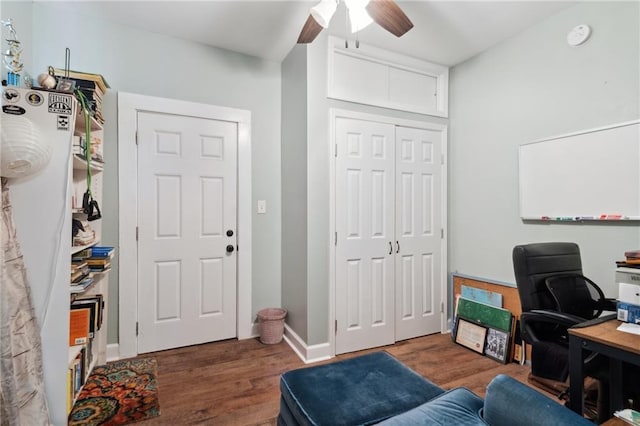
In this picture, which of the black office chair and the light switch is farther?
the light switch

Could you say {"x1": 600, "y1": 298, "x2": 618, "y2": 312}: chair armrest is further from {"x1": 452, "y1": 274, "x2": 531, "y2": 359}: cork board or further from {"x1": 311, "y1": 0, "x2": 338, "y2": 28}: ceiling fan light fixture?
{"x1": 311, "y1": 0, "x2": 338, "y2": 28}: ceiling fan light fixture

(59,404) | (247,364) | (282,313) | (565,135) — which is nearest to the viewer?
(59,404)

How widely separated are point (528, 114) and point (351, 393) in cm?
252

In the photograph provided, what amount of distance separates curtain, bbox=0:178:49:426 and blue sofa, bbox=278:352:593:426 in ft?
3.81

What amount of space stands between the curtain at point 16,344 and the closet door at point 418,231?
251cm

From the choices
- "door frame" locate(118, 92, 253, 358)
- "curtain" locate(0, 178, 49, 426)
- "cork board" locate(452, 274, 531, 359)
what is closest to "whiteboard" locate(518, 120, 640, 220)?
"cork board" locate(452, 274, 531, 359)

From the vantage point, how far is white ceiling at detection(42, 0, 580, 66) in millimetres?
2238

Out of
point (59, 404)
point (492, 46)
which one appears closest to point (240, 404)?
point (59, 404)

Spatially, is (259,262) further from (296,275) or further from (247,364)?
(247,364)

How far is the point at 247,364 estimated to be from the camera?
2438mm

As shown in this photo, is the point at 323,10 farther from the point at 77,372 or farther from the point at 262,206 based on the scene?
the point at 77,372

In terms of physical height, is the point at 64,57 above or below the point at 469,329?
above

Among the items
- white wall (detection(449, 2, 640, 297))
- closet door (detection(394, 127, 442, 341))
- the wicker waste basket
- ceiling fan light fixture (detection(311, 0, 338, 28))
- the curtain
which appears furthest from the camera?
closet door (detection(394, 127, 442, 341))

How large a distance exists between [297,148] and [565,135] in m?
2.03
